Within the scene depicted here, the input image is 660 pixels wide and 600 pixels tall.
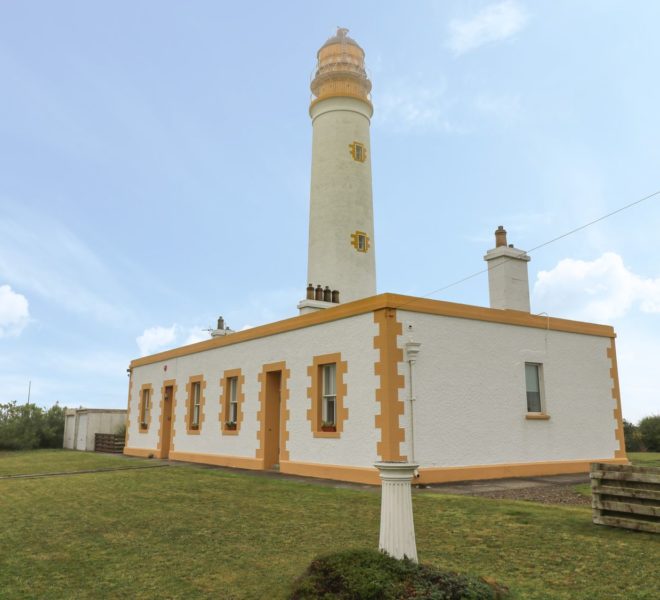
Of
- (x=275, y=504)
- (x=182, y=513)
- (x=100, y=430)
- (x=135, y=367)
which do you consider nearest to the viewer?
(x=182, y=513)

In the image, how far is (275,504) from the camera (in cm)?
905

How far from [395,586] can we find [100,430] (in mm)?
26605

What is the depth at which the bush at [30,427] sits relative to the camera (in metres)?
28.4

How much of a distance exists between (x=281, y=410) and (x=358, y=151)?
470 inches

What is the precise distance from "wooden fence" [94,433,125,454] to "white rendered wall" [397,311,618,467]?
1785 centimetres

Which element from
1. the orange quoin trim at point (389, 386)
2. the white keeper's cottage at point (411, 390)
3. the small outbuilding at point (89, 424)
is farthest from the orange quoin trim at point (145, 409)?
the orange quoin trim at point (389, 386)

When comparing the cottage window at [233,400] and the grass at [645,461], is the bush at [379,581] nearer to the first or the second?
the grass at [645,461]

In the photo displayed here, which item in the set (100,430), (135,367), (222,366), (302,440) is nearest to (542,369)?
(302,440)

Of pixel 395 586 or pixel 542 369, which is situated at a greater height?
pixel 542 369

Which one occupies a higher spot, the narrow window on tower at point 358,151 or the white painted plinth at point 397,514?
the narrow window on tower at point 358,151

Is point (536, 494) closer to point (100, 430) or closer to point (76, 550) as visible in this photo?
point (76, 550)

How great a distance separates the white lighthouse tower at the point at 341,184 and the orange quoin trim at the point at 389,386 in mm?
7456

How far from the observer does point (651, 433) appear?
25.4 meters

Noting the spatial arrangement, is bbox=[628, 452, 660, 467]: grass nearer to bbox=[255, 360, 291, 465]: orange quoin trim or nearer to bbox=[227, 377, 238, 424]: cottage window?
bbox=[255, 360, 291, 465]: orange quoin trim
